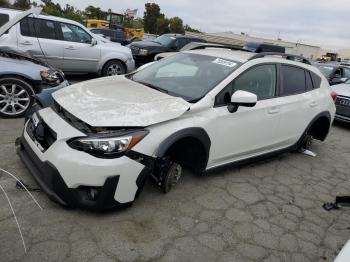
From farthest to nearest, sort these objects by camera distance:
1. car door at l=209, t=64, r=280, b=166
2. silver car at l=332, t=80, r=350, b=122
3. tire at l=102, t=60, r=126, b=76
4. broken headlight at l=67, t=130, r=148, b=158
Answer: tire at l=102, t=60, r=126, b=76
silver car at l=332, t=80, r=350, b=122
car door at l=209, t=64, r=280, b=166
broken headlight at l=67, t=130, r=148, b=158

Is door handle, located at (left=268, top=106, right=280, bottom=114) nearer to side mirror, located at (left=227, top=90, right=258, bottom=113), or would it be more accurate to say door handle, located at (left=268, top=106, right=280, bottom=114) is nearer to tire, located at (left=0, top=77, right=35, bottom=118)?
side mirror, located at (left=227, top=90, right=258, bottom=113)

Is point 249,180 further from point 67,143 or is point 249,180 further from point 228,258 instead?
point 67,143

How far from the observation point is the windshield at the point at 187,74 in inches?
157

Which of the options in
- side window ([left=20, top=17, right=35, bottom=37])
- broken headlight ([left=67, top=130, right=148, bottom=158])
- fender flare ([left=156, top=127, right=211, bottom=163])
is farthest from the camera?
side window ([left=20, top=17, right=35, bottom=37])

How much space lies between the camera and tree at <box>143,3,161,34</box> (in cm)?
5930

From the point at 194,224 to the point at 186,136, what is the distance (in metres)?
0.88

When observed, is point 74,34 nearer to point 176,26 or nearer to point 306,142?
point 306,142

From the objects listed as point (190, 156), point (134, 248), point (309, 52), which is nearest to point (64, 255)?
point (134, 248)

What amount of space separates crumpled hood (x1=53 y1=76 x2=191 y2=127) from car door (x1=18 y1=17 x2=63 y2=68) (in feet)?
15.9

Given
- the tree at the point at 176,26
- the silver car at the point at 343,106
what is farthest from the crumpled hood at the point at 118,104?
the tree at the point at 176,26

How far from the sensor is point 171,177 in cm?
386

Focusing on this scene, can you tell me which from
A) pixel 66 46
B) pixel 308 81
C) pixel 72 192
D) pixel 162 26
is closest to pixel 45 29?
pixel 66 46

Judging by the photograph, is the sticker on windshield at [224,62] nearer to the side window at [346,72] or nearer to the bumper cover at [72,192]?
the bumper cover at [72,192]

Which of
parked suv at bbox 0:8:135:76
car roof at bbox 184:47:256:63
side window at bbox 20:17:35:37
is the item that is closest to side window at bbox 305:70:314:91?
car roof at bbox 184:47:256:63
